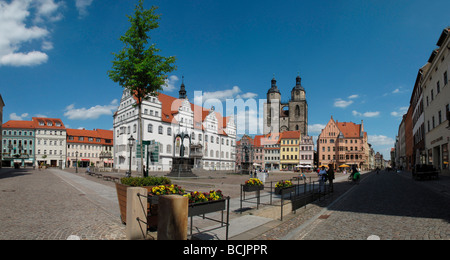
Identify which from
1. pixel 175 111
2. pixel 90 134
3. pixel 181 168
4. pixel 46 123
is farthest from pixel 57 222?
pixel 46 123

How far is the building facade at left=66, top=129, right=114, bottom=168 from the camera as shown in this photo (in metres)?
84.4

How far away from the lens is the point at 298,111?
391ft

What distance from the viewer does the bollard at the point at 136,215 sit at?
18.0 ft

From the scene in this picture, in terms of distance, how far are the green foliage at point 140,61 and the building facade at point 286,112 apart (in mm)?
102311

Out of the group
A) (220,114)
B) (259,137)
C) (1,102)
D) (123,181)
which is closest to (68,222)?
(123,181)

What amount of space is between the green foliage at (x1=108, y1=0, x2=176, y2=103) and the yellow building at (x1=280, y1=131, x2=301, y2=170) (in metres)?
81.3

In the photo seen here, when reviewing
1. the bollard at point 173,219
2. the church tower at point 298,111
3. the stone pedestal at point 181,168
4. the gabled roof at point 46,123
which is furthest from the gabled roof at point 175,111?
the bollard at point 173,219

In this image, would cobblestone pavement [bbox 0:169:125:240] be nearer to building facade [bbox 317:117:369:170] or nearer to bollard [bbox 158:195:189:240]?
bollard [bbox 158:195:189:240]

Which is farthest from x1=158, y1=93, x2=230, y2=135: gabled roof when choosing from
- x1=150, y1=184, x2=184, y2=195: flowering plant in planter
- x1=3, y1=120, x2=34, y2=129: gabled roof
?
x1=150, y1=184, x2=184, y2=195: flowering plant in planter

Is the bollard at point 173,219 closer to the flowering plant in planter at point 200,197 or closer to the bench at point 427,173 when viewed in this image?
the flowering plant in planter at point 200,197

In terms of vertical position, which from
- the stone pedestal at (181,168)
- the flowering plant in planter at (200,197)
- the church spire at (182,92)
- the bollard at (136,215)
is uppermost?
the church spire at (182,92)

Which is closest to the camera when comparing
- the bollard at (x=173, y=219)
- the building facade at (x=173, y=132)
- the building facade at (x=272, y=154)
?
the bollard at (x=173, y=219)
